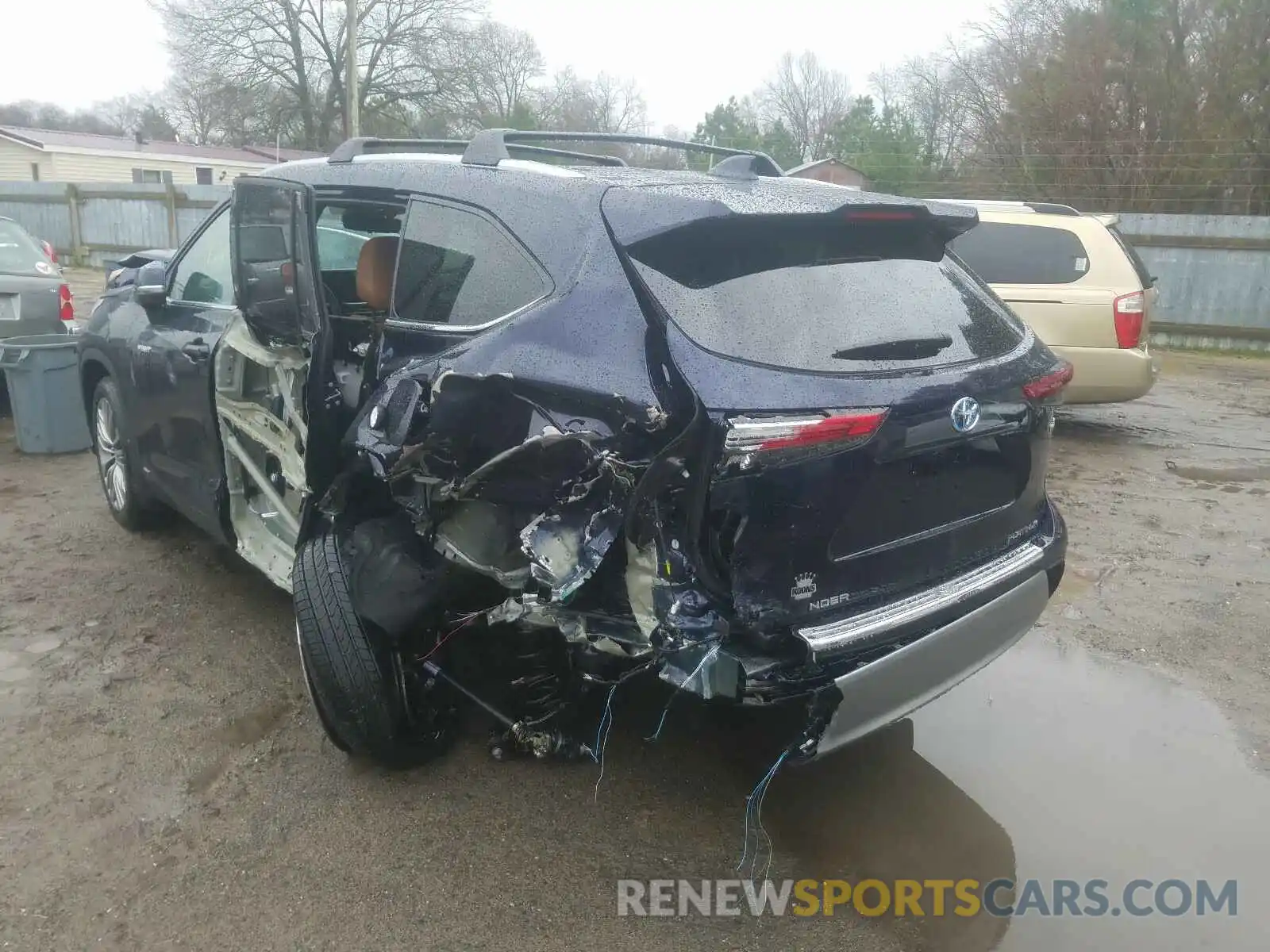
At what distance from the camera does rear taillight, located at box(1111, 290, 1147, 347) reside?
7.77 m

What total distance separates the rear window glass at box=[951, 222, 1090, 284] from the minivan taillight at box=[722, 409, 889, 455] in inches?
230

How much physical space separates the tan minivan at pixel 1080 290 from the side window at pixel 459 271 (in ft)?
18.0

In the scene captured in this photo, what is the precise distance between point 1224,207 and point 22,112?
219 ft

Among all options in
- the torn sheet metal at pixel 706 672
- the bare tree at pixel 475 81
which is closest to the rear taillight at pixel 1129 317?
the torn sheet metal at pixel 706 672

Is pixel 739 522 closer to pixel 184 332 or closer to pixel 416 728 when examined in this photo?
pixel 416 728

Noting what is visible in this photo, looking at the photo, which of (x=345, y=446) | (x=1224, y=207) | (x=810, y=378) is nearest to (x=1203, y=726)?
(x=810, y=378)

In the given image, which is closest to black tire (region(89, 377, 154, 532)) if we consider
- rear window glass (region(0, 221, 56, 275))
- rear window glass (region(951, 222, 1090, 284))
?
rear window glass (region(0, 221, 56, 275))

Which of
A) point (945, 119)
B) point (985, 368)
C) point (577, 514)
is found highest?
point (945, 119)

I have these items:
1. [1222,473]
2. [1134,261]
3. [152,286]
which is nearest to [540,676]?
[152,286]

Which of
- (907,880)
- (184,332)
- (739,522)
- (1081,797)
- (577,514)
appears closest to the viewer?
(739,522)

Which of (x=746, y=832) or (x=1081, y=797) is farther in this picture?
(x=1081, y=797)

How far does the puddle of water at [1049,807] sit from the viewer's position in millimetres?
2838

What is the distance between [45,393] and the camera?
23.2 feet

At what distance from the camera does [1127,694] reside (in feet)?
13.4
